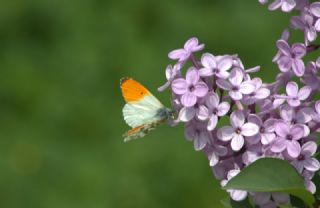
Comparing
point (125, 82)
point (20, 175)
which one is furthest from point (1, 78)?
point (125, 82)

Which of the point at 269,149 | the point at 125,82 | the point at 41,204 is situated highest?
the point at 125,82

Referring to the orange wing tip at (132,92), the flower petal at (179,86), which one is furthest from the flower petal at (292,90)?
the orange wing tip at (132,92)

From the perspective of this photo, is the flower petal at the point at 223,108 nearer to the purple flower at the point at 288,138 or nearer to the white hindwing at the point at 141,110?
the purple flower at the point at 288,138

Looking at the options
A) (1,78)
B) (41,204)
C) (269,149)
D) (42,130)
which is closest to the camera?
(269,149)

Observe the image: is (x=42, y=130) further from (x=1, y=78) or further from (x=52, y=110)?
(x=1, y=78)

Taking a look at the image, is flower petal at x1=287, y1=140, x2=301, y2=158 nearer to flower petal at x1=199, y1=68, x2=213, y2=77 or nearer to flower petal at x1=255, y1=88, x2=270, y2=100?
flower petal at x1=255, y1=88, x2=270, y2=100

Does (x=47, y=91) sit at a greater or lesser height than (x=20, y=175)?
greater

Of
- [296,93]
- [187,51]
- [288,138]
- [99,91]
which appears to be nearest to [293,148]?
[288,138]
